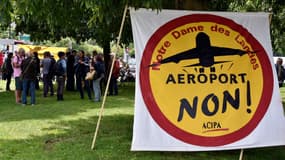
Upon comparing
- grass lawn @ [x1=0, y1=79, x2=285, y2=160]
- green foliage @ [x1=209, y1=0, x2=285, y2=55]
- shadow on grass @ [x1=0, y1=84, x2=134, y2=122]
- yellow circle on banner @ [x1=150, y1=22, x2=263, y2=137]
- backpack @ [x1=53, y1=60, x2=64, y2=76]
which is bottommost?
shadow on grass @ [x1=0, y1=84, x2=134, y2=122]

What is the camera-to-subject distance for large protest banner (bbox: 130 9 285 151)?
23.7 feet

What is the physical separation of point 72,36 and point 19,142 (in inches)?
540

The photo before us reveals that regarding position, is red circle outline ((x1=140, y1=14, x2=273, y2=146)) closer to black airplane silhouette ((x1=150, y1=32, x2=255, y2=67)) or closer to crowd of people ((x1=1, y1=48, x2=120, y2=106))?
black airplane silhouette ((x1=150, y1=32, x2=255, y2=67))

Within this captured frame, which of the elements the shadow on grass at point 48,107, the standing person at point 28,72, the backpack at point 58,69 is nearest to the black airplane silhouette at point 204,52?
the shadow on grass at point 48,107

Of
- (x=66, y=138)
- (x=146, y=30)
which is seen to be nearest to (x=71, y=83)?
(x=66, y=138)

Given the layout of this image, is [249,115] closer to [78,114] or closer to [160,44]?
[160,44]

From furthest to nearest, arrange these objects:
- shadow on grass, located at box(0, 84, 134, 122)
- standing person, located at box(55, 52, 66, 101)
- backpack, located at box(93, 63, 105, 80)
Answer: standing person, located at box(55, 52, 66, 101) → backpack, located at box(93, 63, 105, 80) → shadow on grass, located at box(0, 84, 134, 122)

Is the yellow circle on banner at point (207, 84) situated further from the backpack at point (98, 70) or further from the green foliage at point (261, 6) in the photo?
the backpack at point (98, 70)

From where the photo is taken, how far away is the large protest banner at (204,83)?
23.7ft

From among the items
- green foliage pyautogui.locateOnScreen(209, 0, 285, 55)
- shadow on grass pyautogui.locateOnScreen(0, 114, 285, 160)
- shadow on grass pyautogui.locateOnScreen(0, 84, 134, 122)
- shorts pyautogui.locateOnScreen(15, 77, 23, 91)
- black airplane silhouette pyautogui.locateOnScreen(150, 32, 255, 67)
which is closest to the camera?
black airplane silhouette pyautogui.locateOnScreen(150, 32, 255, 67)

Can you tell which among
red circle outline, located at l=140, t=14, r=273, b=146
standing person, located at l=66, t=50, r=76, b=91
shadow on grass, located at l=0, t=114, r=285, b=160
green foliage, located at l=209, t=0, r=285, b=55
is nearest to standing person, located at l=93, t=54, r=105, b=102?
standing person, located at l=66, t=50, r=76, b=91

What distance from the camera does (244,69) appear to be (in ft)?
24.9

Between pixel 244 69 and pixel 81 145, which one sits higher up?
pixel 244 69

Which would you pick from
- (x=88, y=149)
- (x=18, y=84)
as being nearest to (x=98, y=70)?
(x=18, y=84)
